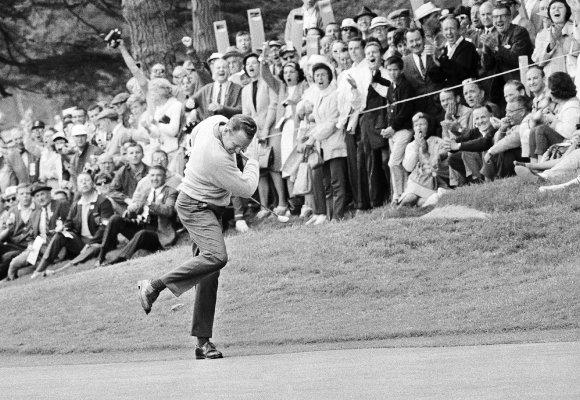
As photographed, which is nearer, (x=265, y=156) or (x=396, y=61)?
(x=396, y=61)

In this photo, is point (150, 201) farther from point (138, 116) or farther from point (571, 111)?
point (571, 111)

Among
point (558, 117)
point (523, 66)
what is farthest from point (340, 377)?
point (523, 66)

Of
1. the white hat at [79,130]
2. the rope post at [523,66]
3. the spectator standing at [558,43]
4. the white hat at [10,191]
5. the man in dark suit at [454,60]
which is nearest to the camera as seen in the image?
the spectator standing at [558,43]

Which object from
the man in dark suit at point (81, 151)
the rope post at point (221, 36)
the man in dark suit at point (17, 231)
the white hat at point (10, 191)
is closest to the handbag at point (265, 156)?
the rope post at point (221, 36)

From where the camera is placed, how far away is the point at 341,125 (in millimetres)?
20203

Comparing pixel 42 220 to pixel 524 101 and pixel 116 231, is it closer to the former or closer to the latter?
pixel 116 231

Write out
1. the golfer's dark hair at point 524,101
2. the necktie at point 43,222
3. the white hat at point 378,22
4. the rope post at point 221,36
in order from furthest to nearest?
the rope post at point 221,36 → the necktie at point 43,222 → the white hat at point 378,22 → the golfer's dark hair at point 524,101

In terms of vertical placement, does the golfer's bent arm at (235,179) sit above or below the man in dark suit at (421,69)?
below

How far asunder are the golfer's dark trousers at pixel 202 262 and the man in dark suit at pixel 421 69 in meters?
6.07

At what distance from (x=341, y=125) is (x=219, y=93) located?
3.14 meters

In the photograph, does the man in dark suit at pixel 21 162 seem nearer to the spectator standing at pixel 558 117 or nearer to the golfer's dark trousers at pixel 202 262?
the spectator standing at pixel 558 117

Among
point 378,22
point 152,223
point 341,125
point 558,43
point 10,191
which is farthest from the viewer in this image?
point 10,191

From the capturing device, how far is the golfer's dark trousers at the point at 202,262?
13.5 meters

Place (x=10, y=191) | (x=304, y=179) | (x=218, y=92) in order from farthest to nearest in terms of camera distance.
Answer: (x=10, y=191) < (x=218, y=92) < (x=304, y=179)
